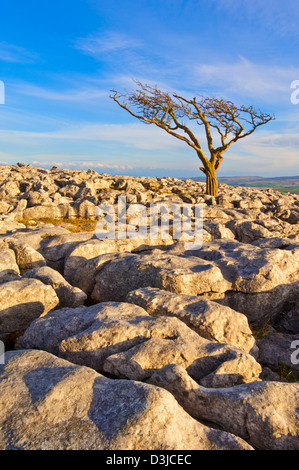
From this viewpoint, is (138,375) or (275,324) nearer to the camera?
(138,375)

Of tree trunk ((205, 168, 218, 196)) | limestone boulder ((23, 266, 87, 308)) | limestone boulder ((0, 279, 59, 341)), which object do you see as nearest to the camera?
limestone boulder ((0, 279, 59, 341))

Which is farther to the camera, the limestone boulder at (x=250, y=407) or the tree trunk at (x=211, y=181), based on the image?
the tree trunk at (x=211, y=181)

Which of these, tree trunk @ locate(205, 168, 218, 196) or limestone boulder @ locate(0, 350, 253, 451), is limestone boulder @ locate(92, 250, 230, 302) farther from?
tree trunk @ locate(205, 168, 218, 196)

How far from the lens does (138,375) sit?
27.3ft

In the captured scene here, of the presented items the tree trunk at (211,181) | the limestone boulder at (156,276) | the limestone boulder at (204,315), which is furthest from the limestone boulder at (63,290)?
the tree trunk at (211,181)

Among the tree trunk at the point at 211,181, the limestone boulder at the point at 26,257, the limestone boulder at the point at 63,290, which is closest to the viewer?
the limestone boulder at the point at 63,290

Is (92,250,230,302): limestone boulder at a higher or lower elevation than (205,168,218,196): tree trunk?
lower

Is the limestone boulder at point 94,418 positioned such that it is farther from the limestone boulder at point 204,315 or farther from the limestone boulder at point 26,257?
the limestone boulder at point 26,257

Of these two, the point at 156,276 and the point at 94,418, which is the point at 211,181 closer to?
the point at 156,276

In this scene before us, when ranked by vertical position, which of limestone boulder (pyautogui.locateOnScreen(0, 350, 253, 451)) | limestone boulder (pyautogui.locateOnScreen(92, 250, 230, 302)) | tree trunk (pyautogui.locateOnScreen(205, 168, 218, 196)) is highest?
tree trunk (pyautogui.locateOnScreen(205, 168, 218, 196))

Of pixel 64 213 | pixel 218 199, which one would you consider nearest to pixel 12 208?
pixel 64 213

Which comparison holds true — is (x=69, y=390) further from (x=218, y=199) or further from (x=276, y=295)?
(x=218, y=199)

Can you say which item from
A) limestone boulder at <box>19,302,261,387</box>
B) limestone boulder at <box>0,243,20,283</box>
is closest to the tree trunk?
limestone boulder at <box>0,243,20,283</box>

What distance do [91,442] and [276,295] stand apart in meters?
11.2
